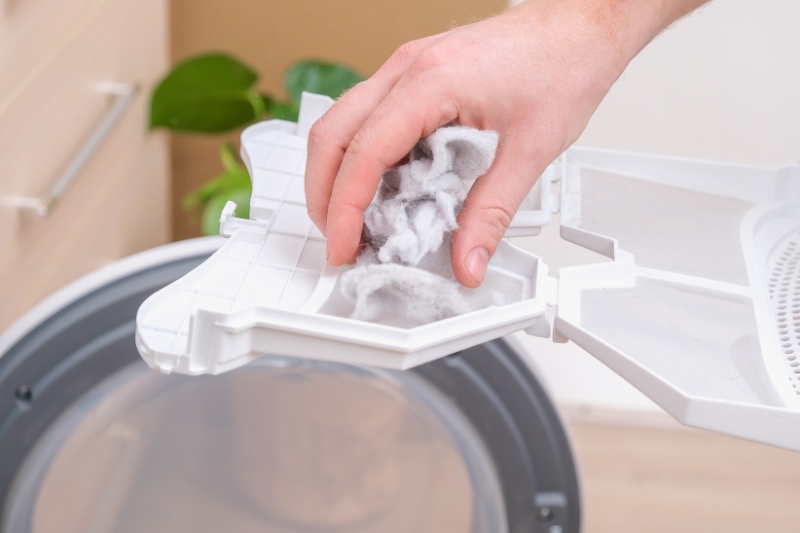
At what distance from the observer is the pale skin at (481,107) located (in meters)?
0.46

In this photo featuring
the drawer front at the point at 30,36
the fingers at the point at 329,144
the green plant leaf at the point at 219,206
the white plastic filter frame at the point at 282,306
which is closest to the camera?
the white plastic filter frame at the point at 282,306

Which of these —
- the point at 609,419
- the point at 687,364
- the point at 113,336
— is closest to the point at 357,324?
the point at 687,364

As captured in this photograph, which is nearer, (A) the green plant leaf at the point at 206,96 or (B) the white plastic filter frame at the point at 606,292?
(B) the white plastic filter frame at the point at 606,292

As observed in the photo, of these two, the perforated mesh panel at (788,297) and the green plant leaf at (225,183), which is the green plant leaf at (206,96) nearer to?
the green plant leaf at (225,183)

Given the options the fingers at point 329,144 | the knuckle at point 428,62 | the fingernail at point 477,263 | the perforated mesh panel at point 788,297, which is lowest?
the perforated mesh panel at point 788,297

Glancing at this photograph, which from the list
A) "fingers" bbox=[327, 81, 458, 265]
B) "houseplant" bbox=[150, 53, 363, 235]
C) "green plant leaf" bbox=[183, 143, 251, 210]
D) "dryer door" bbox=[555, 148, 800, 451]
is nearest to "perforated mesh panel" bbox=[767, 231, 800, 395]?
"dryer door" bbox=[555, 148, 800, 451]

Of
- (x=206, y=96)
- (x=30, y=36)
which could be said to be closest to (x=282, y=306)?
(x=30, y=36)

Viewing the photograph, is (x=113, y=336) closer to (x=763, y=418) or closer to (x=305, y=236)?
(x=305, y=236)

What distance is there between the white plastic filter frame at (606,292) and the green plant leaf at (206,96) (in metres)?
0.43

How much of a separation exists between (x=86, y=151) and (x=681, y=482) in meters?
0.90

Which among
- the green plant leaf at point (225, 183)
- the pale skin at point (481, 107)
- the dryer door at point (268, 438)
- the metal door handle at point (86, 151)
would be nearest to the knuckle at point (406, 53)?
the pale skin at point (481, 107)

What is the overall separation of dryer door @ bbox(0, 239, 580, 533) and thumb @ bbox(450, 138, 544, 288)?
23 cm

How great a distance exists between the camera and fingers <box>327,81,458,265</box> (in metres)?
0.45

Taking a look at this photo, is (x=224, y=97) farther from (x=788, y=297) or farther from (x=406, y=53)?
(x=788, y=297)
